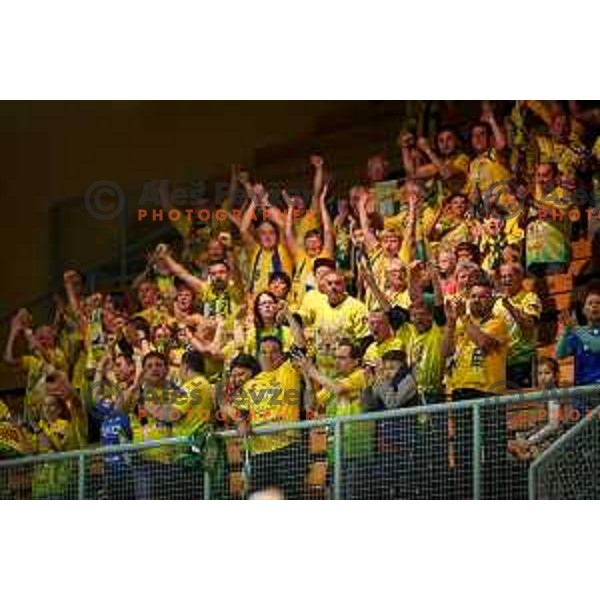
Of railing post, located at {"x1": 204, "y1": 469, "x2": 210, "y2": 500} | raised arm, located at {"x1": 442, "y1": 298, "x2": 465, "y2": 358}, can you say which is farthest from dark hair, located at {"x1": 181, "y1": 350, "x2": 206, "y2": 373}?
raised arm, located at {"x1": 442, "y1": 298, "x2": 465, "y2": 358}

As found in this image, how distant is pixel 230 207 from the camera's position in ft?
47.9

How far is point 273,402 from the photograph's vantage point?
47.4 ft

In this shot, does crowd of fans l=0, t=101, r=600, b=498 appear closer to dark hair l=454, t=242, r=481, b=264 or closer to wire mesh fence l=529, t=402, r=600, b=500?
dark hair l=454, t=242, r=481, b=264

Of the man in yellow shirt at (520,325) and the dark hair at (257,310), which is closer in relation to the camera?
the man in yellow shirt at (520,325)

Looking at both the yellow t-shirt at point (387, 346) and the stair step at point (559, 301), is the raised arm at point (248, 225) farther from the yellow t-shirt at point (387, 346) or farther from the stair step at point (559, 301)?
the stair step at point (559, 301)

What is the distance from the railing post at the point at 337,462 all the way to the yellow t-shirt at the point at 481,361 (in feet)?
2.33

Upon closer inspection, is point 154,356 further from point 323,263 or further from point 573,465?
point 573,465

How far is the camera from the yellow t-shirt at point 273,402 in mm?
14422

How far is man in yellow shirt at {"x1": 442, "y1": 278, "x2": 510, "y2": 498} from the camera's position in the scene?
13961mm

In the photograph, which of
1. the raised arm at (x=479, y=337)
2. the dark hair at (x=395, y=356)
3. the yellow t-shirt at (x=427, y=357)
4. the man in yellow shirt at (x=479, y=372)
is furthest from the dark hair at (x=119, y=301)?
the raised arm at (x=479, y=337)

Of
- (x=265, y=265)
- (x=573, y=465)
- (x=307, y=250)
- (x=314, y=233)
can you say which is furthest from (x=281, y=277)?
(x=573, y=465)

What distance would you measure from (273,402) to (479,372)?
4.21ft

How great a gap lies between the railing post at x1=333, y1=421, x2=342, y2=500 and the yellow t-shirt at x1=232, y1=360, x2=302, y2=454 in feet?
0.94

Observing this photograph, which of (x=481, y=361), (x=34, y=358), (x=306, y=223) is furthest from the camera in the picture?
(x=34, y=358)
